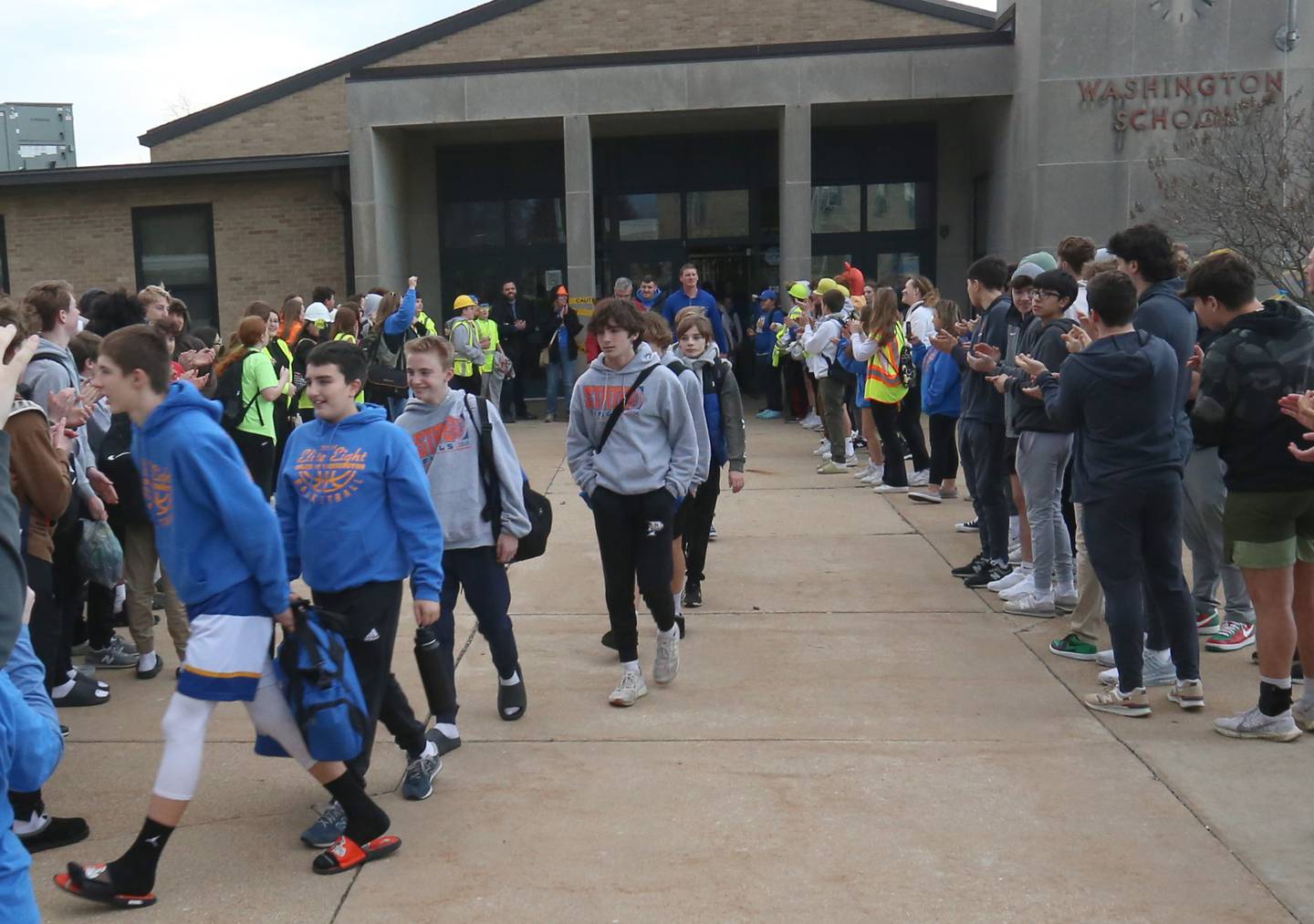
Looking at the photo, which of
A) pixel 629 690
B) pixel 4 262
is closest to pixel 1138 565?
pixel 629 690

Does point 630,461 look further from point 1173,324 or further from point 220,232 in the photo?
point 220,232

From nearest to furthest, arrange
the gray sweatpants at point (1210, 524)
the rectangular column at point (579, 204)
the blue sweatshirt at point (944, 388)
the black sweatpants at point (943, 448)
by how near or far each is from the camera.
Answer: the gray sweatpants at point (1210, 524) → the blue sweatshirt at point (944, 388) → the black sweatpants at point (943, 448) → the rectangular column at point (579, 204)

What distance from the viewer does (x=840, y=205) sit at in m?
20.5

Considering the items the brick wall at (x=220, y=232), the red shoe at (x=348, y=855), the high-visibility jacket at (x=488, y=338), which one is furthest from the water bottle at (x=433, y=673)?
the brick wall at (x=220, y=232)

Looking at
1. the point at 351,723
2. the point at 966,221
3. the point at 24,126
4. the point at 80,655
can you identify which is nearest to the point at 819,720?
the point at 351,723

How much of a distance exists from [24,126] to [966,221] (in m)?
17.9

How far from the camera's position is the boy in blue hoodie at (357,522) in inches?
171

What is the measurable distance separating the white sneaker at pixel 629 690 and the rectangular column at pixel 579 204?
12.6 meters

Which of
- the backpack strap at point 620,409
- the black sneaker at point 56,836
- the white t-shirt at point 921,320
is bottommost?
the black sneaker at point 56,836

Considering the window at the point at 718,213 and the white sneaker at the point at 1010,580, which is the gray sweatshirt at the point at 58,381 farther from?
the window at the point at 718,213

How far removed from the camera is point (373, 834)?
425 centimetres

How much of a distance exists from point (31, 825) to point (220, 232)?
17.6 meters

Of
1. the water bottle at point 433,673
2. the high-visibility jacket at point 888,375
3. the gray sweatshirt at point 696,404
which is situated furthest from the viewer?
the high-visibility jacket at point 888,375

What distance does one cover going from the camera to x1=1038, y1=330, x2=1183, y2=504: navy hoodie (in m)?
5.34
